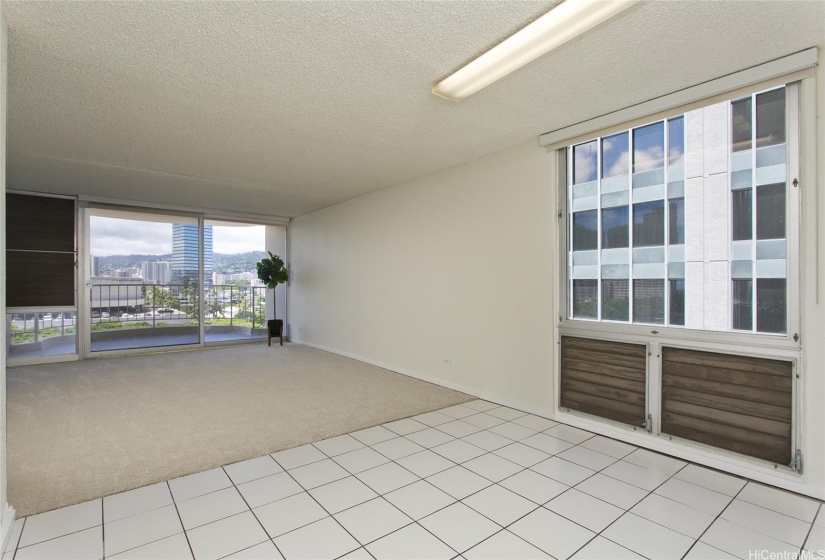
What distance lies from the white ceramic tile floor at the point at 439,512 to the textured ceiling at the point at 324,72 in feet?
8.38

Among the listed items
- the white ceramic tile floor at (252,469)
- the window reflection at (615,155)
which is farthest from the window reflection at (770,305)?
the white ceramic tile floor at (252,469)

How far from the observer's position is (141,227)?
668cm

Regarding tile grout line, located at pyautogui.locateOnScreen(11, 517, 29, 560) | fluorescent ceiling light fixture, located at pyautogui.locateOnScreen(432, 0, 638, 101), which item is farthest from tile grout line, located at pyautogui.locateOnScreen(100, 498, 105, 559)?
fluorescent ceiling light fixture, located at pyautogui.locateOnScreen(432, 0, 638, 101)

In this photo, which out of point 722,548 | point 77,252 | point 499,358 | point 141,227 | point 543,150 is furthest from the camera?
point 141,227

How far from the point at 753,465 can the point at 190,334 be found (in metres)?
7.73

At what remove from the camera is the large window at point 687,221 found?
250 cm

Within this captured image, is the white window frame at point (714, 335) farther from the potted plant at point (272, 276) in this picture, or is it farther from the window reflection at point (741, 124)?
the potted plant at point (272, 276)

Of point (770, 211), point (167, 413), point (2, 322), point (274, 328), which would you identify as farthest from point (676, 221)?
point (274, 328)

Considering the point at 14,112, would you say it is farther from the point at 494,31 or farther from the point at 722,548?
the point at 722,548

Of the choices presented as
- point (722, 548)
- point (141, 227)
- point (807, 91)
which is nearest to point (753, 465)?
point (722, 548)

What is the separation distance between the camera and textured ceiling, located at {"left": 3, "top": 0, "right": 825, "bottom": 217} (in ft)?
6.44

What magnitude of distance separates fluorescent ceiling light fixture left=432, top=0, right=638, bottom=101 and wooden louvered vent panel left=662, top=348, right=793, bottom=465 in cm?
227

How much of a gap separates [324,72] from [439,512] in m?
2.70

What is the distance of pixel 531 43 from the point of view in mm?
2131
